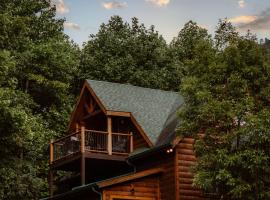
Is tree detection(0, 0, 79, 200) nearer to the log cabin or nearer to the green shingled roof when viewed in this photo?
the log cabin

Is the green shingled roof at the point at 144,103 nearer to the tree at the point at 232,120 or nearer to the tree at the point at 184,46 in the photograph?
the tree at the point at 184,46

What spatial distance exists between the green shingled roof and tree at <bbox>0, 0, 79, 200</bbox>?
221 inches

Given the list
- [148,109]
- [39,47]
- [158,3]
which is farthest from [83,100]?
[158,3]

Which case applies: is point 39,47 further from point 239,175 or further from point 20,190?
point 239,175

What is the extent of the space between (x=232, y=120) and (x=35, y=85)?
24966mm

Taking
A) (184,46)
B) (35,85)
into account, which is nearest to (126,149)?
(35,85)

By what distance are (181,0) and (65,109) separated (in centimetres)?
1516

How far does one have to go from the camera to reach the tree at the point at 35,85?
110ft

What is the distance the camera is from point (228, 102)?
2175 cm

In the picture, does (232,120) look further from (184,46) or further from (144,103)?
(184,46)

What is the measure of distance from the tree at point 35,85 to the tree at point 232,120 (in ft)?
40.6

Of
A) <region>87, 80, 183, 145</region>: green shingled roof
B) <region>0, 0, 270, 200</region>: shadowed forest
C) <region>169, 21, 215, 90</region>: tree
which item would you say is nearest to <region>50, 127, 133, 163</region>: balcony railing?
<region>87, 80, 183, 145</region>: green shingled roof

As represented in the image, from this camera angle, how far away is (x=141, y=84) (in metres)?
47.3

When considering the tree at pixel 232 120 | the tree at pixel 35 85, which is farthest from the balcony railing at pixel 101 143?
the tree at pixel 232 120
